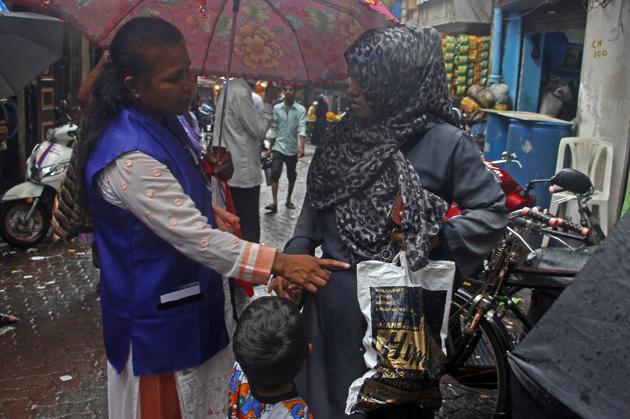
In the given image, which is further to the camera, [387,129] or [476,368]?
[476,368]

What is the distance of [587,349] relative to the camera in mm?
1125

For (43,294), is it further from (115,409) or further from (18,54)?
(115,409)

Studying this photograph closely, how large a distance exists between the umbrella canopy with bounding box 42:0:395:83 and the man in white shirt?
2911 mm

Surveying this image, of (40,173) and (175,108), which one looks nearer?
(175,108)

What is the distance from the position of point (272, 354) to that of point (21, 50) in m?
4.17

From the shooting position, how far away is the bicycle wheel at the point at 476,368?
11.3ft

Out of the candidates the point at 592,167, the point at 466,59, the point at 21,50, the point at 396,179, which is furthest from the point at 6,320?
the point at 466,59

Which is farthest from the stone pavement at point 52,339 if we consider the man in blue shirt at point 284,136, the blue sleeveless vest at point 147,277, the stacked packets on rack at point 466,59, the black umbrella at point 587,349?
the stacked packets on rack at point 466,59

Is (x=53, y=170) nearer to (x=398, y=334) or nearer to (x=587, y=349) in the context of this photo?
(x=398, y=334)

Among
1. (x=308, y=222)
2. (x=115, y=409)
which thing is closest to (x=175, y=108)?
(x=308, y=222)

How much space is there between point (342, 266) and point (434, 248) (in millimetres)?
333

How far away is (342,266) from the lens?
7.29 ft

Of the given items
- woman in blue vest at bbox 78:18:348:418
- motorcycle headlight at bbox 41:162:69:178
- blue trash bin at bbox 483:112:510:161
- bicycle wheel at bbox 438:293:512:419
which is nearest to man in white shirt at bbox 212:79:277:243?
motorcycle headlight at bbox 41:162:69:178

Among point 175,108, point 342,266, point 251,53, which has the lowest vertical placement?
point 342,266
